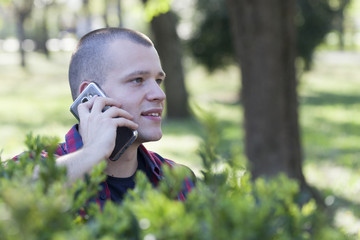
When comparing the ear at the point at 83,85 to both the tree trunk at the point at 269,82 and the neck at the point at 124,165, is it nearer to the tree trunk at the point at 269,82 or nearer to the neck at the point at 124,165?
the neck at the point at 124,165

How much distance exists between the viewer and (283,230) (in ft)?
5.12

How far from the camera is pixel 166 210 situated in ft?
4.14

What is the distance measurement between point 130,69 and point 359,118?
16.0 meters

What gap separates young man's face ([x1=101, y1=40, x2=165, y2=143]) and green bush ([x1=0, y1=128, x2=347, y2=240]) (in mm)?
863

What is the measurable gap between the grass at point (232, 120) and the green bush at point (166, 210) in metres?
0.14

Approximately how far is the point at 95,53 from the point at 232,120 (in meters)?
15.4

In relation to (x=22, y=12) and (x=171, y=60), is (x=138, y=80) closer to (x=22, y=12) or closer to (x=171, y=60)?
(x=171, y=60)

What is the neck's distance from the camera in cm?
277

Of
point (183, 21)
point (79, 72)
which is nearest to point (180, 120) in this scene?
point (183, 21)

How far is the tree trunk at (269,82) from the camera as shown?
716 cm

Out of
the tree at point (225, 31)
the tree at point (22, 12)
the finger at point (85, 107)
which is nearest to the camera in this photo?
the finger at point (85, 107)

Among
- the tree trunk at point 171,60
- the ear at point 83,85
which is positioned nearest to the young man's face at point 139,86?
the ear at point 83,85

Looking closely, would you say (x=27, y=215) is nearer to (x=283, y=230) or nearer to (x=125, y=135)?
(x=283, y=230)

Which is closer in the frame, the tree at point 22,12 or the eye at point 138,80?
the eye at point 138,80
